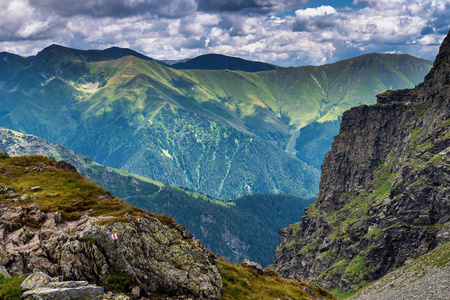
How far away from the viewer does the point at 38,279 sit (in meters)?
25.8

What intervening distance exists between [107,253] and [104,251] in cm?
37

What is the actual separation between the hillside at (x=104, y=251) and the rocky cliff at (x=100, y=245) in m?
0.08

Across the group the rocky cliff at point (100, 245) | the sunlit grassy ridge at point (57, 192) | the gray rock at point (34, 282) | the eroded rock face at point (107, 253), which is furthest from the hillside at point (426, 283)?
the gray rock at point (34, 282)

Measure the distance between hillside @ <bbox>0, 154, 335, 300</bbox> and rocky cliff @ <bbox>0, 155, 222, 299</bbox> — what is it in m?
0.08

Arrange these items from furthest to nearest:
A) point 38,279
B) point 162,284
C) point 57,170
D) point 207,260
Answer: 1. point 57,170
2. point 207,260
3. point 162,284
4. point 38,279

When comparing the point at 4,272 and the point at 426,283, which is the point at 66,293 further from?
the point at 426,283

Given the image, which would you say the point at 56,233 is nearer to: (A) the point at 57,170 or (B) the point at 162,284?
(B) the point at 162,284

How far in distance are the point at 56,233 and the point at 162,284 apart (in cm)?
1122

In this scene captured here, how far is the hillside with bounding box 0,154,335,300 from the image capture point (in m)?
30.4

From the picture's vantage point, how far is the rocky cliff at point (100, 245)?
30719 mm

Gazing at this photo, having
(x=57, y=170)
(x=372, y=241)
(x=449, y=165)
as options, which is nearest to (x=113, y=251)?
(x=57, y=170)

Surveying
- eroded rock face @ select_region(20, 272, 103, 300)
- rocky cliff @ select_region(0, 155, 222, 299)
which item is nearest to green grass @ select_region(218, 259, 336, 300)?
rocky cliff @ select_region(0, 155, 222, 299)

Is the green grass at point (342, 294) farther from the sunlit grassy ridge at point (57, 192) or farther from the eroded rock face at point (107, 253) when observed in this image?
the sunlit grassy ridge at point (57, 192)

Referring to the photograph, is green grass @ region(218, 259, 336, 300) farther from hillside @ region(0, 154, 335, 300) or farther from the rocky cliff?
the rocky cliff
